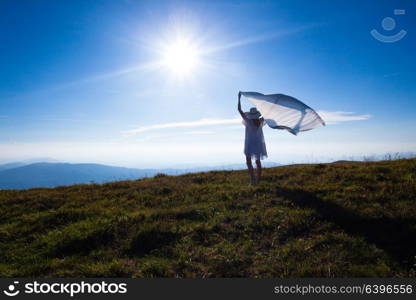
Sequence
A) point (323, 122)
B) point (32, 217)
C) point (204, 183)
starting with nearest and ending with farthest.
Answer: point (32, 217), point (323, 122), point (204, 183)

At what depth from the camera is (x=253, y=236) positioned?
719cm

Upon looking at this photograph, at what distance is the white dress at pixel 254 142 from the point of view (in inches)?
474

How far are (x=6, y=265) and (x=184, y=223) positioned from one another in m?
4.77

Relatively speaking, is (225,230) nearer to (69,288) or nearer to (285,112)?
(69,288)

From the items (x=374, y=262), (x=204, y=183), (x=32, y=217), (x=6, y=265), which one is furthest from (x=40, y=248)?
(x=374, y=262)

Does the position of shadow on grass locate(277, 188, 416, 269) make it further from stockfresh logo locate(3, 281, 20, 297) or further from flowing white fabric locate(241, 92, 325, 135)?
stockfresh logo locate(3, 281, 20, 297)

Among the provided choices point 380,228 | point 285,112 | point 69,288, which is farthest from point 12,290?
point 285,112

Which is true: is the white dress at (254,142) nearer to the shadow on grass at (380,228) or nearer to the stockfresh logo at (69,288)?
the shadow on grass at (380,228)

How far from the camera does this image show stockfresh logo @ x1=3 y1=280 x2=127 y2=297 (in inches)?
207

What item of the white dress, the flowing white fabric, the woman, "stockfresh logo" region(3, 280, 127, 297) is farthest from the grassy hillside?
the flowing white fabric

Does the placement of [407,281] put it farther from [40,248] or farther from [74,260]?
[40,248]

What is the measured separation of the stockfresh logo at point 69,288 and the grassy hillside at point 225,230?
35cm

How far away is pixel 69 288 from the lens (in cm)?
534

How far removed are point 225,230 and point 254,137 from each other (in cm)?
567
